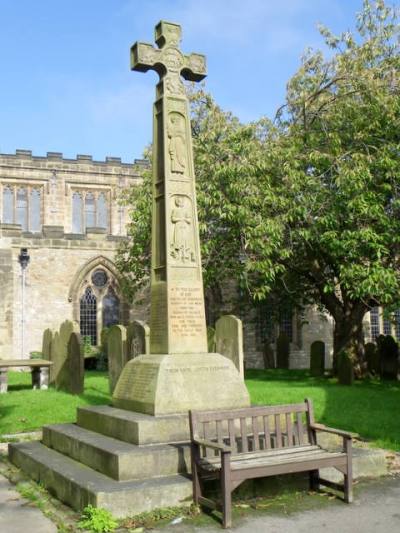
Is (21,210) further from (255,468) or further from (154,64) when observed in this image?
(255,468)

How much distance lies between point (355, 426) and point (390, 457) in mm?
2326

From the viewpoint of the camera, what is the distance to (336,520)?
5.16 metres

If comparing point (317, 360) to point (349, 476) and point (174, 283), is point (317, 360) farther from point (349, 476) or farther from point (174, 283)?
point (349, 476)

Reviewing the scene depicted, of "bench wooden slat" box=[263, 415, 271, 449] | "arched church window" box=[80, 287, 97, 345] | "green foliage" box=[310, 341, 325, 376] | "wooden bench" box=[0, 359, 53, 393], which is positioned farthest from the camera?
"arched church window" box=[80, 287, 97, 345]

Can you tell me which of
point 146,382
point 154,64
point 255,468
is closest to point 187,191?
point 154,64

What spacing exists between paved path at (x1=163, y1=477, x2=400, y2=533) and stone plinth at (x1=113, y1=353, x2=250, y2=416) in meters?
1.60

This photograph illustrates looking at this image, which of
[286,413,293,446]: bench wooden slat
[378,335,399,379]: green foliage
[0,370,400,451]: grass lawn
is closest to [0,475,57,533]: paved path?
[286,413,293,446]: bench wooden slat

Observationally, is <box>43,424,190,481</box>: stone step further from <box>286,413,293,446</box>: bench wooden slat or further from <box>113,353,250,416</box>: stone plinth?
<box>286,413,293,446</box>: bench wooden slat

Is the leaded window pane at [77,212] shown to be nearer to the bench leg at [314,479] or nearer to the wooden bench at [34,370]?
the wooden bench at [34,370]

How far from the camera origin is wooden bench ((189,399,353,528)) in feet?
16.7

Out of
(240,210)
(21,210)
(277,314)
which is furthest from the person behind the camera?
(21,210)

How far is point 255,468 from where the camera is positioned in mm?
5152

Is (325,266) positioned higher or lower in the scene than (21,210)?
lower

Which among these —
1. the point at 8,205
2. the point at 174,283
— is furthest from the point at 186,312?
the point at 8,205
